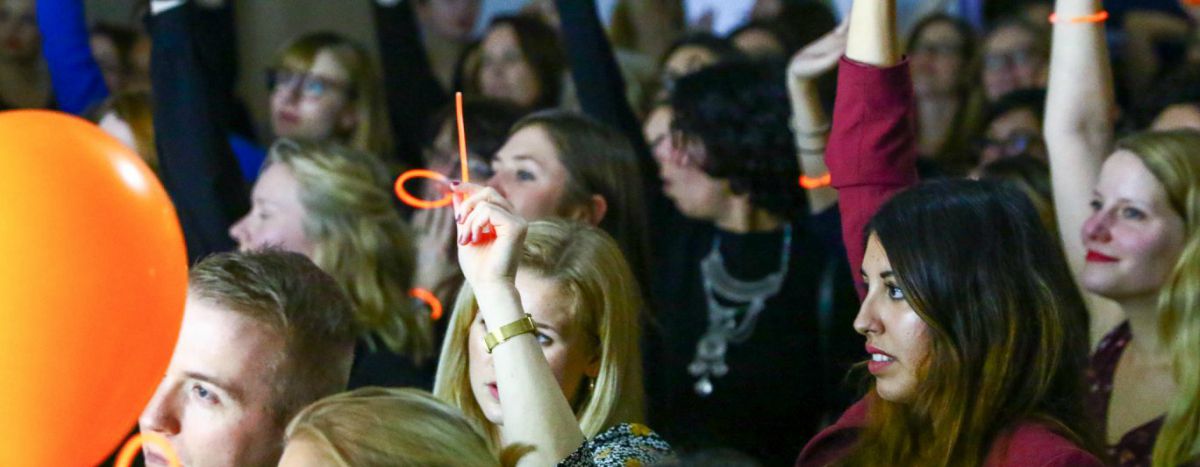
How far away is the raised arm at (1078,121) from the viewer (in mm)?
2848

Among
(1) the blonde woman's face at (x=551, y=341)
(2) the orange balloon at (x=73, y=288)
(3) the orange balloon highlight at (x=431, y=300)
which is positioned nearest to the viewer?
(2) the orange balloon at (x=73, y=288)

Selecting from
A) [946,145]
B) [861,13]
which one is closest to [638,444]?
[861,13]

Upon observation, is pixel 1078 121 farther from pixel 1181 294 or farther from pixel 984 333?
pixel 984 333

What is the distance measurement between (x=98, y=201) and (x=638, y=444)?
0.78 metres

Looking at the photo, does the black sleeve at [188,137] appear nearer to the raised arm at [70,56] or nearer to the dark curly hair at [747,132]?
the raised arm at [70,56]

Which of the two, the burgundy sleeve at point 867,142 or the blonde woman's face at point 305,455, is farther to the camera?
the burgundy sleeve at point 867,142

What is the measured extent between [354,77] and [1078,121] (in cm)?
233

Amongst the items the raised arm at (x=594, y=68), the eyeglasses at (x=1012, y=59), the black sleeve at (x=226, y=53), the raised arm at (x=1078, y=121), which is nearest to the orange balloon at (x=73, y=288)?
the raised arm at (x=1078, y=121)

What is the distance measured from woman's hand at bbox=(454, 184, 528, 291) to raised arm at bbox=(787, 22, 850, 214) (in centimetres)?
86

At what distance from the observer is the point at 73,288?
70.7 inches

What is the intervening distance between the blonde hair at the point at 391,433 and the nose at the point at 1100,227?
4.57 feet

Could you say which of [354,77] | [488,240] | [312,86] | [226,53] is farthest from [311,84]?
[488,240]

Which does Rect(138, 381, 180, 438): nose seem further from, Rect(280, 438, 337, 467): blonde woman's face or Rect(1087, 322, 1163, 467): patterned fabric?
Rect(1087, 322, 1163, 467): patterned fabric

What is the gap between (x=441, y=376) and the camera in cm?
260
